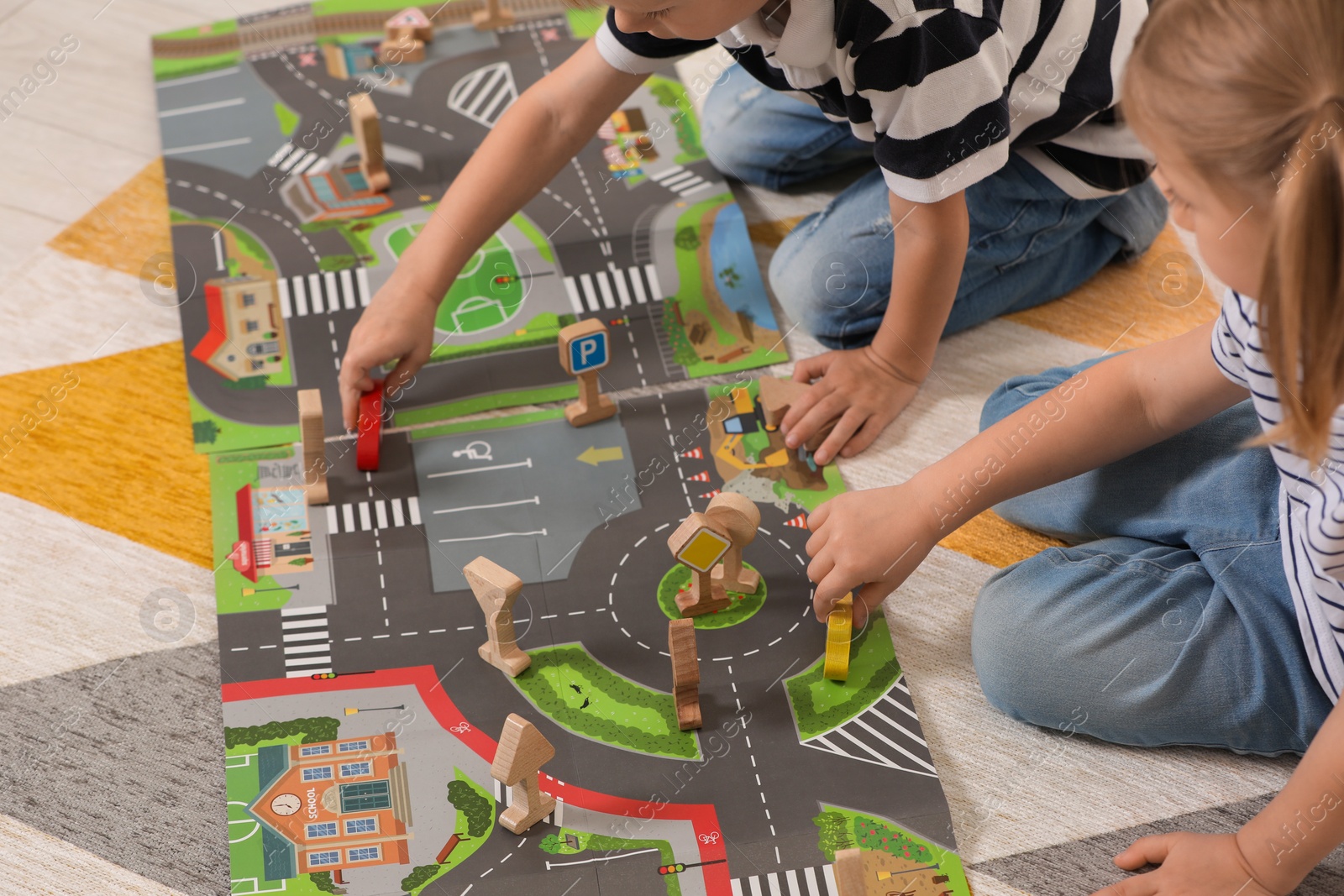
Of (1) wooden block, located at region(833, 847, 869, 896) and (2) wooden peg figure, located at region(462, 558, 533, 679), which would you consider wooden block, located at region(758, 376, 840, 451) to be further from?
(1) wooden block, located at region(833, 847, 869, 896)

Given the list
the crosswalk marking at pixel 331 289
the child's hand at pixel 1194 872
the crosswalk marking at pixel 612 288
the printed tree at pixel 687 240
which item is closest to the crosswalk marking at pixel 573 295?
the crosswalk marking at pixel 612 288

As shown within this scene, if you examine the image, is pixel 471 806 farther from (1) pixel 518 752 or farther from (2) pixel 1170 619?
Answer: (2) pixel 1170 619

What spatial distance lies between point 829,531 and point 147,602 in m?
0.55

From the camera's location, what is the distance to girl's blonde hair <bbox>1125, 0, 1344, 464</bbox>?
562 millimetres

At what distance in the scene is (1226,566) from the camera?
2.90 ft

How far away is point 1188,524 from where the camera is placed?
0.92 metres

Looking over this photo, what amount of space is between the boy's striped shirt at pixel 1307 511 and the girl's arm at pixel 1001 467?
0.25 ft

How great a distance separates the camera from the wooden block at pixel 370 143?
4.20 feet

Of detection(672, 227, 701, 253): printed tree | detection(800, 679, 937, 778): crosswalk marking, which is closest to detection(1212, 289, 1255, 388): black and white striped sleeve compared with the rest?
detection(800, 679, 937, 778): crosswalk marking

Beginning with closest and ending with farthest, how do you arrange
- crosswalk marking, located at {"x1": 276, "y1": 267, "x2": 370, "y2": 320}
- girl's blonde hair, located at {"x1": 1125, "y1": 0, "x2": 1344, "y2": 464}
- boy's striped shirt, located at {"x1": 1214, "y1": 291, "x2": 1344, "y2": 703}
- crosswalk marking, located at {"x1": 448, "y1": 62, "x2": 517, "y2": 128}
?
girl's blonde hair, located at {"x1": 1125, "y1": 0, "x2": 1344, "y2": 464} → boy's striped shirt, located at {"x1": 1214, "y1": 291, "x2": 1344, "y2": 703} → crosswalk marking, located at {"x1": 276, "y1": 267, "x2": 370, "y2": 320} → crosswalk marking, located at {"x1": 448, "y1": 62, "x2": 517, "y2": 128}

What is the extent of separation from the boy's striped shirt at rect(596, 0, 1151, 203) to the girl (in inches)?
8.0

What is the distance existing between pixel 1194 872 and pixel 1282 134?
47cm

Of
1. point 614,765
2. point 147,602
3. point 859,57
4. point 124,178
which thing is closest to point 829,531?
point 614,765

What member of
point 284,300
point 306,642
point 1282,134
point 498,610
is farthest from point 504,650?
point 1282,134
